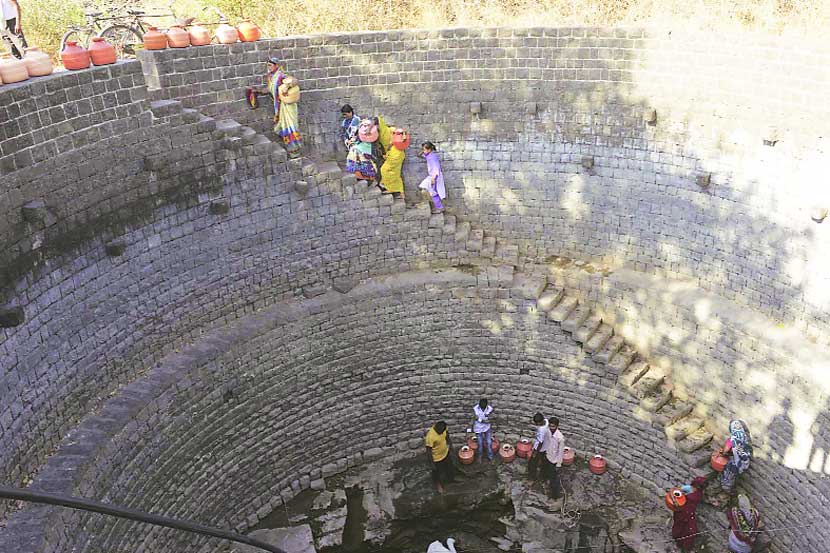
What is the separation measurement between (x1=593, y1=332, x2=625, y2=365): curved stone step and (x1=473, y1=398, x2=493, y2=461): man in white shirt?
190 centimetres

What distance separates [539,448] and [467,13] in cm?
922

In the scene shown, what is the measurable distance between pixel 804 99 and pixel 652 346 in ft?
13.7

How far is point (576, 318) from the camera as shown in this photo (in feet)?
38.0

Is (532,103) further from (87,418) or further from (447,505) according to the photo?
(87,418)

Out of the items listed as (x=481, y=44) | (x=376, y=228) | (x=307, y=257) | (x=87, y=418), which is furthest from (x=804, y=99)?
(x=87, y=418)

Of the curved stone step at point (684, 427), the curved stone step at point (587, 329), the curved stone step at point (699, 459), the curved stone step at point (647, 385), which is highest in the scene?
the curved stone step at point (587, 329)

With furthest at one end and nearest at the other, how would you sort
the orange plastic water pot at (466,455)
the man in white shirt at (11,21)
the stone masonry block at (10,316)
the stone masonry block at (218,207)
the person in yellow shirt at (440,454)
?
1. the orange plastic water pot at (466,455)
2. the person in yellow shirt at (440,454)
3. the man in white shirt at (11,21)
4. the stone masonry block at (218,207)
5. the stone masonry block at (10,316)

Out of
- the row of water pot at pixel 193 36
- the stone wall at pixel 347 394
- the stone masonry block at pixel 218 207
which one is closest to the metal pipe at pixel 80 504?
the stone wall at pixel 347 394

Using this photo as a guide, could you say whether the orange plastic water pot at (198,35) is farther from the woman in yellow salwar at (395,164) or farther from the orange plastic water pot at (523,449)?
the orange plastic water pot at (523,449)

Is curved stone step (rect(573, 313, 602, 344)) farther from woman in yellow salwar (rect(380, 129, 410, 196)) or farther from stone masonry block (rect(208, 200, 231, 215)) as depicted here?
stone masonry block (rect(208, 200, 231, 215))

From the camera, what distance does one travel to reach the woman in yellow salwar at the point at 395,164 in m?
11.5

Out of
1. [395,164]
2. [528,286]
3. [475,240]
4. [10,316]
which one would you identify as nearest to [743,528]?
[528,286]

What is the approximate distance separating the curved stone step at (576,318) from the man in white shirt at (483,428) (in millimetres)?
1765

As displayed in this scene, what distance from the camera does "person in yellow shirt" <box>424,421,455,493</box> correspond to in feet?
35.7
